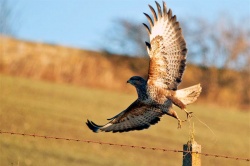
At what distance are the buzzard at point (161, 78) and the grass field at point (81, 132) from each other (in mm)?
1568

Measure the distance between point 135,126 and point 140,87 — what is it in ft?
1.55

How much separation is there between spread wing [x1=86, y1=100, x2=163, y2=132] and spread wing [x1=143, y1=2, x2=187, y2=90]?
31cm

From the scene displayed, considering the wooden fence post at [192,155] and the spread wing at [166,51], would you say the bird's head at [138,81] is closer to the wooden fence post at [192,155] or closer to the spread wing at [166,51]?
the spread wing at [166,51]

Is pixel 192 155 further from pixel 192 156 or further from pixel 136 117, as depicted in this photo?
pixel 136 117

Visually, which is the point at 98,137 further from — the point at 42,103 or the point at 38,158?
the point at 42,103

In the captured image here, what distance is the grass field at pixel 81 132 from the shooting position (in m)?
14.8

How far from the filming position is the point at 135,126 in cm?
851

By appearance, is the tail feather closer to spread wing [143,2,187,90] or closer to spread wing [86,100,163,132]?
spread wing [143,2,187,90]

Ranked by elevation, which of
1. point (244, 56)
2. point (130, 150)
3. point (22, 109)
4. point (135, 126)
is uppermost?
point (244, 56)

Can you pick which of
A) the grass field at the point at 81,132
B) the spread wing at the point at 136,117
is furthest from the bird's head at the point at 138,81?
the grass field at the point at 81,132

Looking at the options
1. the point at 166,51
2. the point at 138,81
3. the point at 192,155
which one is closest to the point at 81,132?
the point at 138,81

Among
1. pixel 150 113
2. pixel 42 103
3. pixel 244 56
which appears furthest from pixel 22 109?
pixel 244 56

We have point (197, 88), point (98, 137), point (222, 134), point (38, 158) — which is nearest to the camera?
point (197, 88)

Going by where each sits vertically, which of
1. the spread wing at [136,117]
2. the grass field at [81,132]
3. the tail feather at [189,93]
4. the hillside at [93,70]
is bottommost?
the spread wing at [136,117]
